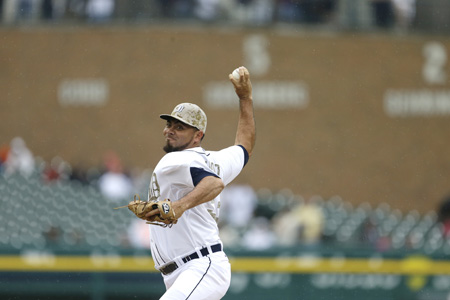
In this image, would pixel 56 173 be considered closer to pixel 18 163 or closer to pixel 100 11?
pixel 18 163

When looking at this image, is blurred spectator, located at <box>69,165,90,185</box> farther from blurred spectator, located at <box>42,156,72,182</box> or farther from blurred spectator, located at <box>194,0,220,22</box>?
blurred spectator, located at <box>194,0,220,22</box>

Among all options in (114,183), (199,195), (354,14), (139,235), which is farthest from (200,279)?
(354,14)

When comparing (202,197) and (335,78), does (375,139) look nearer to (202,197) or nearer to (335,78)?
(335,78)

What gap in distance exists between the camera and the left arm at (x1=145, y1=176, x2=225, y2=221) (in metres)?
4.89

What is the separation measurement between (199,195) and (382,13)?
599 inches

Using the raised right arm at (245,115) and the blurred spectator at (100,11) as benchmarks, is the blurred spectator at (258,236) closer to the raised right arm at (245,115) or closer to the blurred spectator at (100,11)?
the raised right arm at (245,115)

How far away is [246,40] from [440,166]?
17.6ft

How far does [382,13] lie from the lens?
19.4 meters

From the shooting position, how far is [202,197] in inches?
197

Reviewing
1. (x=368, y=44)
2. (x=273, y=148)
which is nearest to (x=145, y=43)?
(x=273, y=148)

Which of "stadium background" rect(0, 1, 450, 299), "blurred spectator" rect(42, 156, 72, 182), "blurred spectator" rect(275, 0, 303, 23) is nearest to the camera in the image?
"blurred spectator" rect(42, 156, 72, 182)

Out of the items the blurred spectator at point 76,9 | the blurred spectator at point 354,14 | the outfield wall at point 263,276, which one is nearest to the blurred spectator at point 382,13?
the blurred spectator at point 354,14

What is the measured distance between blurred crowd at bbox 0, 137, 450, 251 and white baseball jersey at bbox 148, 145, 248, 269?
5.76 metres

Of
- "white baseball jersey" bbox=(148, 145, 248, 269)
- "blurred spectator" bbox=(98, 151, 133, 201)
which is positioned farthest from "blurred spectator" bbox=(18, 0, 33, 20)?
"white baseball jersey" bbox=(148, 145, 248, 269)
